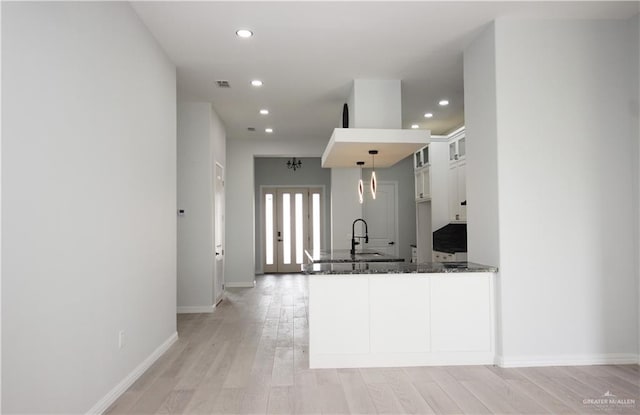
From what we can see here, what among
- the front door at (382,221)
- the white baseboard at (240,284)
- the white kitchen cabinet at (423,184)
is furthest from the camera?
the front door at (382,221)

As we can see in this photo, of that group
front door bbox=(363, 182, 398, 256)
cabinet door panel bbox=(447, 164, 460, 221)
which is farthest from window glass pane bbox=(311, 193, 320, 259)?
cabinet door panel bbox=(447, 164, 460, 221)

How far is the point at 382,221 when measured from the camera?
9789 mm

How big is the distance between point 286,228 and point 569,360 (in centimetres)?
768

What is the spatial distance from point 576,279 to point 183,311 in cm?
451

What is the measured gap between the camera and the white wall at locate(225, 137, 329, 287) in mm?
8227

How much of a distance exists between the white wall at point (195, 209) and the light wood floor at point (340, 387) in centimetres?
170

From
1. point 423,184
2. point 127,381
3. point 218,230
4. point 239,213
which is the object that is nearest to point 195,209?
point 218,230

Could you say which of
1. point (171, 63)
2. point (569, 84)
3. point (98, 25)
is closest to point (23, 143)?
point (98, 25)

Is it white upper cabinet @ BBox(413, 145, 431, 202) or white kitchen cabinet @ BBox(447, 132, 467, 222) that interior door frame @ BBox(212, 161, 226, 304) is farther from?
white kitchen cabinet @ BBox(447, 132, 467, 222)

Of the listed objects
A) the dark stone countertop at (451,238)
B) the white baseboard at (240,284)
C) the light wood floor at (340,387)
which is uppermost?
the dark stone countertop at (451,238)

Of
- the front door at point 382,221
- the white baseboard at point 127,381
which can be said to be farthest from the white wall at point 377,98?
the front door at point 382,221

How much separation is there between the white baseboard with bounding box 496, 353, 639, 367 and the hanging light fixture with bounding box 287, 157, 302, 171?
25.0 feet

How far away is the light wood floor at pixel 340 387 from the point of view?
269 centimetres

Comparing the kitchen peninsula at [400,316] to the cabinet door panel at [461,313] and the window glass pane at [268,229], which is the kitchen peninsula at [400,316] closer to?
the cabinet door panel at [461,313]
